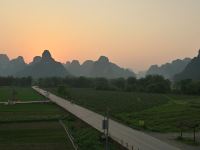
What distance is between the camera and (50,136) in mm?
38812

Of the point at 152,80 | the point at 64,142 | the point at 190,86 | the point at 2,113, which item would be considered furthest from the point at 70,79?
the point at 64,142

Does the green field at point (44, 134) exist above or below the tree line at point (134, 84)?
below

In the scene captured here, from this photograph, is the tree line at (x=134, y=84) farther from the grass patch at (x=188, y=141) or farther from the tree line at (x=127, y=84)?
the grass patch at (x=188, y=141)

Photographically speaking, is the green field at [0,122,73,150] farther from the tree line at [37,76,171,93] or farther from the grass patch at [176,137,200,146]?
the tree line at [37,76,171,93]

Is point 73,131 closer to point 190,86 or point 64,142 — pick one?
point 64,142

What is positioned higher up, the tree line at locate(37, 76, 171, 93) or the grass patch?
the tree line at locate(37, 76, 171, 93)

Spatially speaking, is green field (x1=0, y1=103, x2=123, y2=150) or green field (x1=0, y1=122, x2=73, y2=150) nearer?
green field (x1=0, y1=122, x2=73, y2=150)

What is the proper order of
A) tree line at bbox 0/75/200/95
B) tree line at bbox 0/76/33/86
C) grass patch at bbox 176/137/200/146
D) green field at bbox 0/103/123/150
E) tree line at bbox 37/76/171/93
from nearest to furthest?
green field at bbox 0/103/123/150 → grass patch at bbox 176/137/200/146 → tree line at bbox 0/75/200/95 → tree line at bbox 37/76/171/93 → tree line at bbox 0/76/33/86

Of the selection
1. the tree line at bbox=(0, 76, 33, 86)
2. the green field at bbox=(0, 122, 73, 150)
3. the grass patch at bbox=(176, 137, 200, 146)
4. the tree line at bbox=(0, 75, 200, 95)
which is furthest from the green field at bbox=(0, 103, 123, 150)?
the tree line at bbox=(0, 76, 33, 86)

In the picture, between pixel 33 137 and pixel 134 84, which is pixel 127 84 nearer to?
pixel 134 84

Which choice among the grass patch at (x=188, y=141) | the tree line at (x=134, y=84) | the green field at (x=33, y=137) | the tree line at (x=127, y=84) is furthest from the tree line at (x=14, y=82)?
the grass patch at (x=188, y=141)

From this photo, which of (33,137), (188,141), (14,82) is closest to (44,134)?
(33,137)

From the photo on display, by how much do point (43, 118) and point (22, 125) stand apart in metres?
6.31

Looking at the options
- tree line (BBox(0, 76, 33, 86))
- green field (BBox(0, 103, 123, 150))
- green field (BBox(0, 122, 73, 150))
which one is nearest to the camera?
green field (BBox(0, 122, 73, 150))
